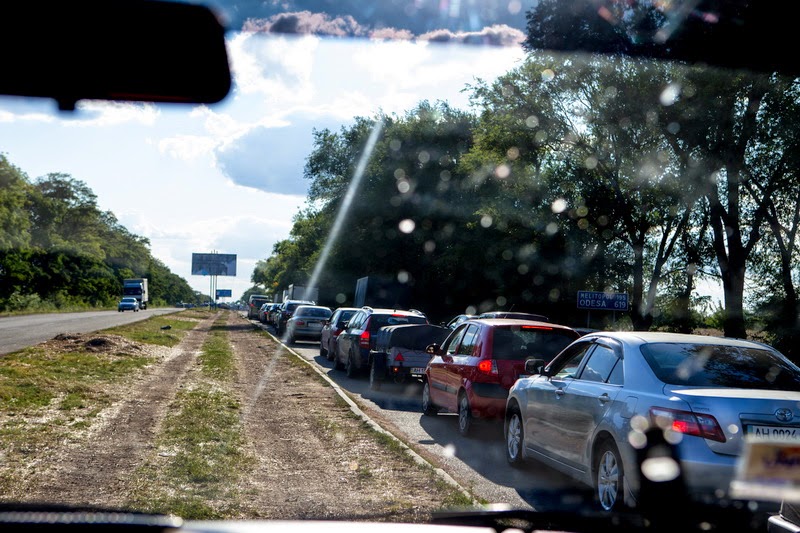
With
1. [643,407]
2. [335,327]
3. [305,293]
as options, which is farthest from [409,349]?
[305,293]

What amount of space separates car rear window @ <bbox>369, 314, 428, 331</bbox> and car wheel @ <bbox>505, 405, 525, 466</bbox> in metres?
10.8

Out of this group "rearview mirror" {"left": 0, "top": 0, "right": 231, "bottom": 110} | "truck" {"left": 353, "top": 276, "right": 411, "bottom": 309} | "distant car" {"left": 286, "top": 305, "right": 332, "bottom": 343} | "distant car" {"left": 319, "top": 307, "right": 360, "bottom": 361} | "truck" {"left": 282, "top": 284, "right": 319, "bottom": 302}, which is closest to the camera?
"rearview mirror" {"left": 0, "top": 0, "right": 231, "bottom": 110}

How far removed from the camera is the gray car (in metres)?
5.95

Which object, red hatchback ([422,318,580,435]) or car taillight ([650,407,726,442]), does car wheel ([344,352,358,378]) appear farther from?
car taillight ([650,407,726,442])

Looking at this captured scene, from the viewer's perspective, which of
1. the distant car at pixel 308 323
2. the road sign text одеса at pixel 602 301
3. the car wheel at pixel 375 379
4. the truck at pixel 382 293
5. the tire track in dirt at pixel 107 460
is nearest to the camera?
the tire track in dirt at pixel 107 460

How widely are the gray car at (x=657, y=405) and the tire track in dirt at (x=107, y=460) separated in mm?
3788

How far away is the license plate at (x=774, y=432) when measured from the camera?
5.84m

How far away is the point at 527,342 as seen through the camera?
1141 cm

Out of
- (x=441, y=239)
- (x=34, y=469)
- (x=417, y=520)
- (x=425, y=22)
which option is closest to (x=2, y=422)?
(x=34, y=469)

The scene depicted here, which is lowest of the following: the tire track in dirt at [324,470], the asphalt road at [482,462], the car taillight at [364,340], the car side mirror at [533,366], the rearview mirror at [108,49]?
the asphalt road at [482,462]

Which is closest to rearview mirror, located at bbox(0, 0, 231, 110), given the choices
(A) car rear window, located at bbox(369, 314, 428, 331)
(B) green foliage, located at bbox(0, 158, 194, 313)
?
(A) car rear window, located at bbox(369, 314, 428, 331)

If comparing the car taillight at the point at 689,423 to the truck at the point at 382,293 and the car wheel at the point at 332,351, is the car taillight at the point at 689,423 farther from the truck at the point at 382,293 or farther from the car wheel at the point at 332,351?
the truck at the point at 382,293

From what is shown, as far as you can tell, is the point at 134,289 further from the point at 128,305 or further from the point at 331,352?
the point at 331,352

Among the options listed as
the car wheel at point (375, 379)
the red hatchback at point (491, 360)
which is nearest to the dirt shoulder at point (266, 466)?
the red hatchback at point (491, 360)
